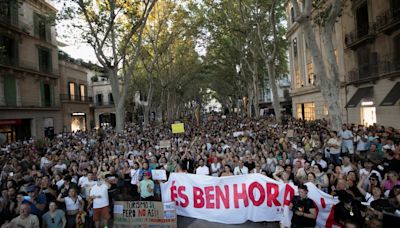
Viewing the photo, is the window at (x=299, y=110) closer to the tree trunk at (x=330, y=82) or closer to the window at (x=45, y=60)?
the tree trunk at (x=330, y=82)

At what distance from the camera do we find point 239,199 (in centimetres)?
705

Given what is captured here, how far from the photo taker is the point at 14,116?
88.7ft

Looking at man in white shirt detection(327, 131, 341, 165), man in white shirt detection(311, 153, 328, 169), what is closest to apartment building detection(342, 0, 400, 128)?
man in white shirt detection(327, 131, 341, 165)

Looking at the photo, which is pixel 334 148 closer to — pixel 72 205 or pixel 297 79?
pixel 72 205

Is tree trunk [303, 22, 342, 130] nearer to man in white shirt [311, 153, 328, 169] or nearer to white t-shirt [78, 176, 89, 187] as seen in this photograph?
man in white shirt [311, 153, 328, 169]

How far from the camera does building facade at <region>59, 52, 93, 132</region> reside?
121ft

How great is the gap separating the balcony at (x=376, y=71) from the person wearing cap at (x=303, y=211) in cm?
1545

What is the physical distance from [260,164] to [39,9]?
30895 millimetres

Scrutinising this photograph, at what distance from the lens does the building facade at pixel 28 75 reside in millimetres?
26531

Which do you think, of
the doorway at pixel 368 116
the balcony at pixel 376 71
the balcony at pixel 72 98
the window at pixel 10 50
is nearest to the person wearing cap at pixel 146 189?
the balcony at pixel 376 71

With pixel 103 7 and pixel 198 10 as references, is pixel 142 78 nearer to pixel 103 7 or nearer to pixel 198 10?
pixel 198 10

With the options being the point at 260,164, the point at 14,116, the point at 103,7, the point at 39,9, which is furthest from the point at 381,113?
the point at 39,9

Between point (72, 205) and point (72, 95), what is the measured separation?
1353 inches

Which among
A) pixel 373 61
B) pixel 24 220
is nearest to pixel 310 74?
pixel 373 61
